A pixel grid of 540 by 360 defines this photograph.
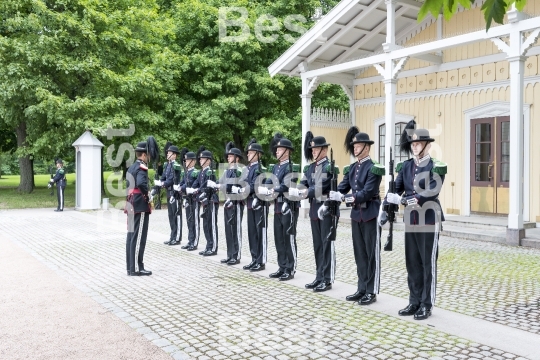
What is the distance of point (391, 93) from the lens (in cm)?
1311

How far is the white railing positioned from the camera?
16.6 metres

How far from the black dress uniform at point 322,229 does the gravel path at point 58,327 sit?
9.19ft

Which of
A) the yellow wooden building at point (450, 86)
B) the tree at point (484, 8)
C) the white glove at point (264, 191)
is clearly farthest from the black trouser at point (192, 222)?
the tree at point (484, 8)

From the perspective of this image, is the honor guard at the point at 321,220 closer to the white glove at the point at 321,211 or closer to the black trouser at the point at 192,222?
the white glove at the point at 321,211

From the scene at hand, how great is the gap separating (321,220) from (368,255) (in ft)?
3.29

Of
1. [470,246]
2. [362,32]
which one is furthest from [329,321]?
[362,32]

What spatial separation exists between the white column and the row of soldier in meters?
4.86

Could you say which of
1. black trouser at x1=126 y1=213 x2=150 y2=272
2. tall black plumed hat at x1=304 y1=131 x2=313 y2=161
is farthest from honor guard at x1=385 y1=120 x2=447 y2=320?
black trouser at x1=126 y1=213 x2=150 y2=272

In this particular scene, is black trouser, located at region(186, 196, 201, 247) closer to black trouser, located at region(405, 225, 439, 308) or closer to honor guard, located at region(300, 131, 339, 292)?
honor guard, located at region(300, 131, 339, 292)

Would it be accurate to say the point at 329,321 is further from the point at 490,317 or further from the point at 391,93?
the point at 391,93

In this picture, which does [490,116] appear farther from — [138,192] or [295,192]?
[138,192]

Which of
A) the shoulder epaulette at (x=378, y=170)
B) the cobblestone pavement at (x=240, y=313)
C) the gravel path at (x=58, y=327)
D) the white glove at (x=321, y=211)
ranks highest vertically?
the shoulder epaulette at (x=378, y=170)

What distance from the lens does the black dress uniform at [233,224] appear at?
365 inches

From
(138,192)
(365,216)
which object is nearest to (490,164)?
(365,216)
